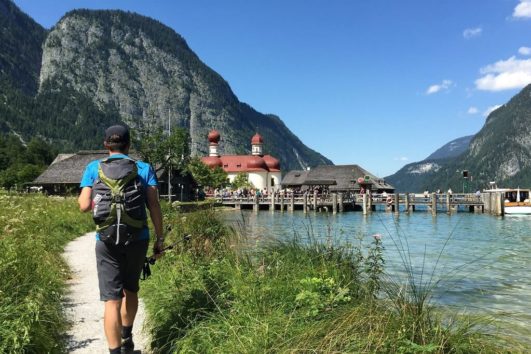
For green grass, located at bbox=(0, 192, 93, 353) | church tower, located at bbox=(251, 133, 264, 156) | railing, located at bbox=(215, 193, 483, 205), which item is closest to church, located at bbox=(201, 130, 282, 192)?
church tower, located at bbox=(251, 133, 264, 156)

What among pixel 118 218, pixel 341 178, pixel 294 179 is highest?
pixel 294 179

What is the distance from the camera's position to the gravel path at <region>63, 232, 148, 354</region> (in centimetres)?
491

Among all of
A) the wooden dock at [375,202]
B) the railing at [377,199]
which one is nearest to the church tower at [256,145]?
the wooden dock at [375,202]

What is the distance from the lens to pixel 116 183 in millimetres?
3963

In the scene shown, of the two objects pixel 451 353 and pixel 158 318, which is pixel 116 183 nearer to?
pixel 158 318

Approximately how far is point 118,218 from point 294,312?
6.02 feet

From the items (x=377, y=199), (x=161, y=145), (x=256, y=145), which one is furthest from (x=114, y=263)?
(x=256, y=145)

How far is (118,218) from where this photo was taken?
3.94 metres

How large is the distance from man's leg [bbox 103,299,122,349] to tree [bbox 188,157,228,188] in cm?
7052

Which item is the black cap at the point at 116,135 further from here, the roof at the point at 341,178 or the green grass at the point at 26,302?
the roof at the point at 341,178

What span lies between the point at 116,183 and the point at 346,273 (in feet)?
12.2

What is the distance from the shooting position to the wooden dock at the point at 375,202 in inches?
1996

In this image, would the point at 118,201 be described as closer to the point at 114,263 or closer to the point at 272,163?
the point at 114,263

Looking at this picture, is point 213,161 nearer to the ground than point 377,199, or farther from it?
farther from it
